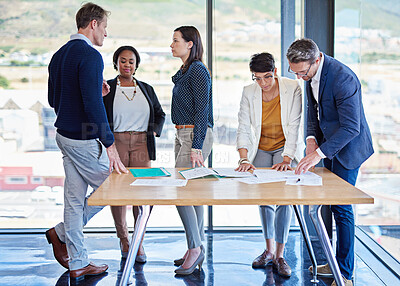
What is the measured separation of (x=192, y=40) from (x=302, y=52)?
2.67ft

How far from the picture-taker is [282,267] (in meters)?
3.23

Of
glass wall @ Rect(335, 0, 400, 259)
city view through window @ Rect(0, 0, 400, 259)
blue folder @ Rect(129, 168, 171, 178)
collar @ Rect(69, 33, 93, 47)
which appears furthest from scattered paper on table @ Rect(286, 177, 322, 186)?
city view through window @ Rect(0, 0, 400, 259)

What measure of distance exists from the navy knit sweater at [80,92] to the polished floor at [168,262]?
100 cm

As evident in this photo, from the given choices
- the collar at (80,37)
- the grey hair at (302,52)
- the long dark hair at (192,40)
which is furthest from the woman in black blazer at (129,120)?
the grey hair at (302,52)

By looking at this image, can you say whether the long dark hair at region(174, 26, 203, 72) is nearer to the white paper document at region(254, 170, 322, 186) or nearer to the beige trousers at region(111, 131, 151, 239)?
the beige trousers at region(111, 131, 151, 239)

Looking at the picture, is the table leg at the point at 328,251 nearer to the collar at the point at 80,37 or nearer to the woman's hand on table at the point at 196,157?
the woman's hand on table at the point at 196,157

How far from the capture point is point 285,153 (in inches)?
120

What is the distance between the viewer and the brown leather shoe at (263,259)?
3372mm

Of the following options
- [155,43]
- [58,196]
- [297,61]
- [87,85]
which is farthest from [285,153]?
[58,196]

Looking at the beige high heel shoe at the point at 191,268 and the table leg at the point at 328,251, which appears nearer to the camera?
the table leg at the point at 328,251

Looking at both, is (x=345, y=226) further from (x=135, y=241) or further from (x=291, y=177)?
(x=135, y=241)

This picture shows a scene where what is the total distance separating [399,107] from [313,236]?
4.62ft

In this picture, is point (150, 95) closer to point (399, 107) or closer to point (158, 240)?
point (158, 240)

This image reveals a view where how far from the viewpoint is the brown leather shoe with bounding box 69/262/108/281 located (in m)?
3.14
